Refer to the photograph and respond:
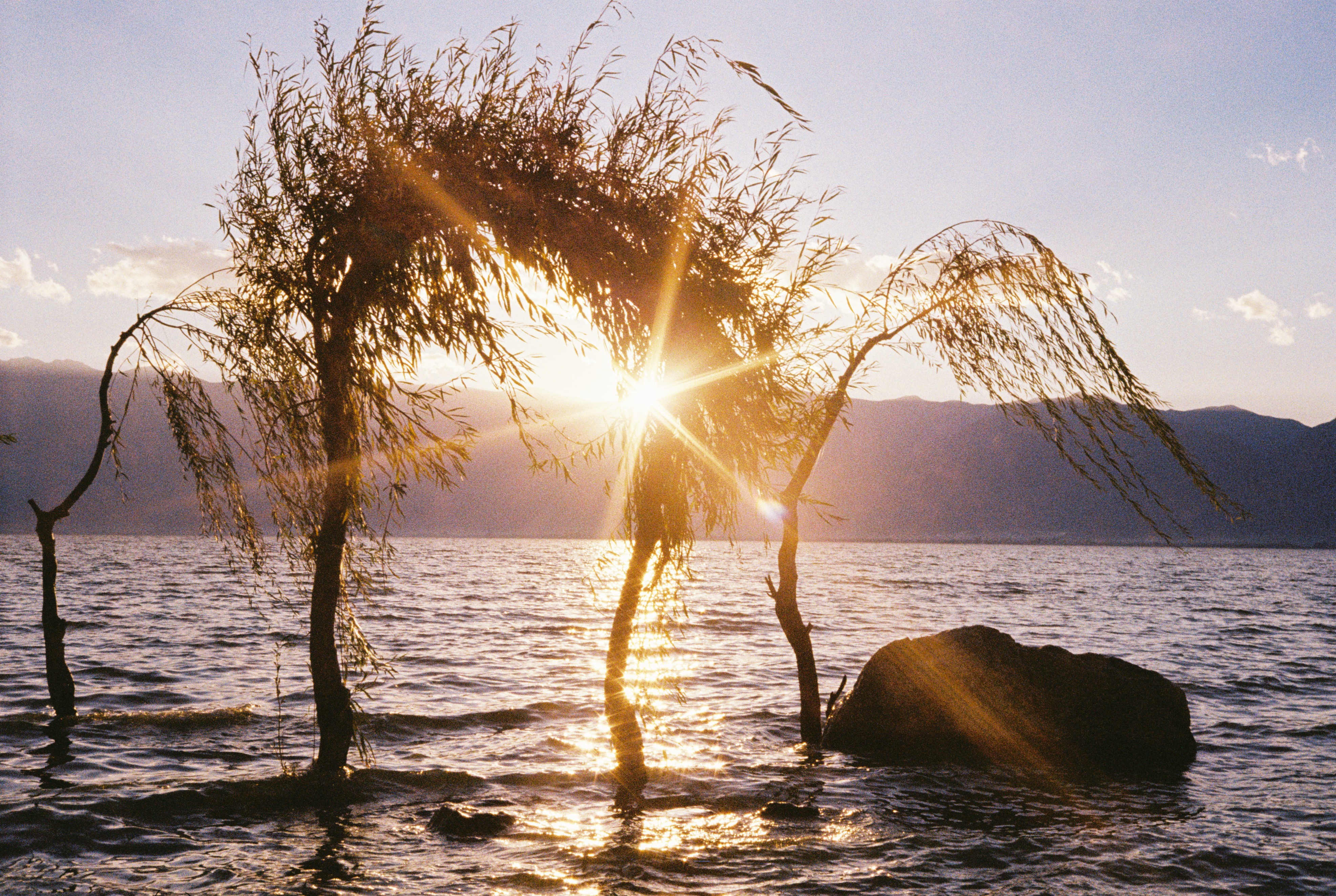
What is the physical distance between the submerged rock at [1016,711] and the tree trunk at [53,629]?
12748 millimetres

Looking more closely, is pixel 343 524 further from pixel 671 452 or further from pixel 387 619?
pixel 387 619

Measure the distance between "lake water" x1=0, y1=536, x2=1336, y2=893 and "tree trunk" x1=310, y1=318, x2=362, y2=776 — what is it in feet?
4.03

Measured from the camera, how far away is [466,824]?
33.7 feet

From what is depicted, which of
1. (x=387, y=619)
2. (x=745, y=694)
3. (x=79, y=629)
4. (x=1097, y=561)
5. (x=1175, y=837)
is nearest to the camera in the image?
(x=1175, y=837)

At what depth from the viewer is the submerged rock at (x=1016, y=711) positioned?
14.3m

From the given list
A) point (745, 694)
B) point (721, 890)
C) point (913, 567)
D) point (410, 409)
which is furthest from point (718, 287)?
point (913, 567)

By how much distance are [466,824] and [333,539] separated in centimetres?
374

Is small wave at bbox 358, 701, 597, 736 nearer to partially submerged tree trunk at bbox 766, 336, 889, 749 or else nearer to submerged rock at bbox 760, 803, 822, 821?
partially submerged tree trunk at bbox 766, 336, 889, 749

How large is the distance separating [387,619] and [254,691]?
48.4ft

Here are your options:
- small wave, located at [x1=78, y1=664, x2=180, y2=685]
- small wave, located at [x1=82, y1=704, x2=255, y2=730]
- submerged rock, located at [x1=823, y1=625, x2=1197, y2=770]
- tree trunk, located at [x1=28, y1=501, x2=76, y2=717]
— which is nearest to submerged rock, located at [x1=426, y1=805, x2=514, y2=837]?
tree trunk, located at [x1=28, y1=501, x2=76, y2=717]

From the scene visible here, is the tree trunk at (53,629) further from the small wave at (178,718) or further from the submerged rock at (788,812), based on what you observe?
the submerged rock at (788,812)

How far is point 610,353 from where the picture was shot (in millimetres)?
8836

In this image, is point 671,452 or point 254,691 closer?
point 671,452

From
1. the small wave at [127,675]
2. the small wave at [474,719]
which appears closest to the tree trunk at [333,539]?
the small wave at [474,719]
